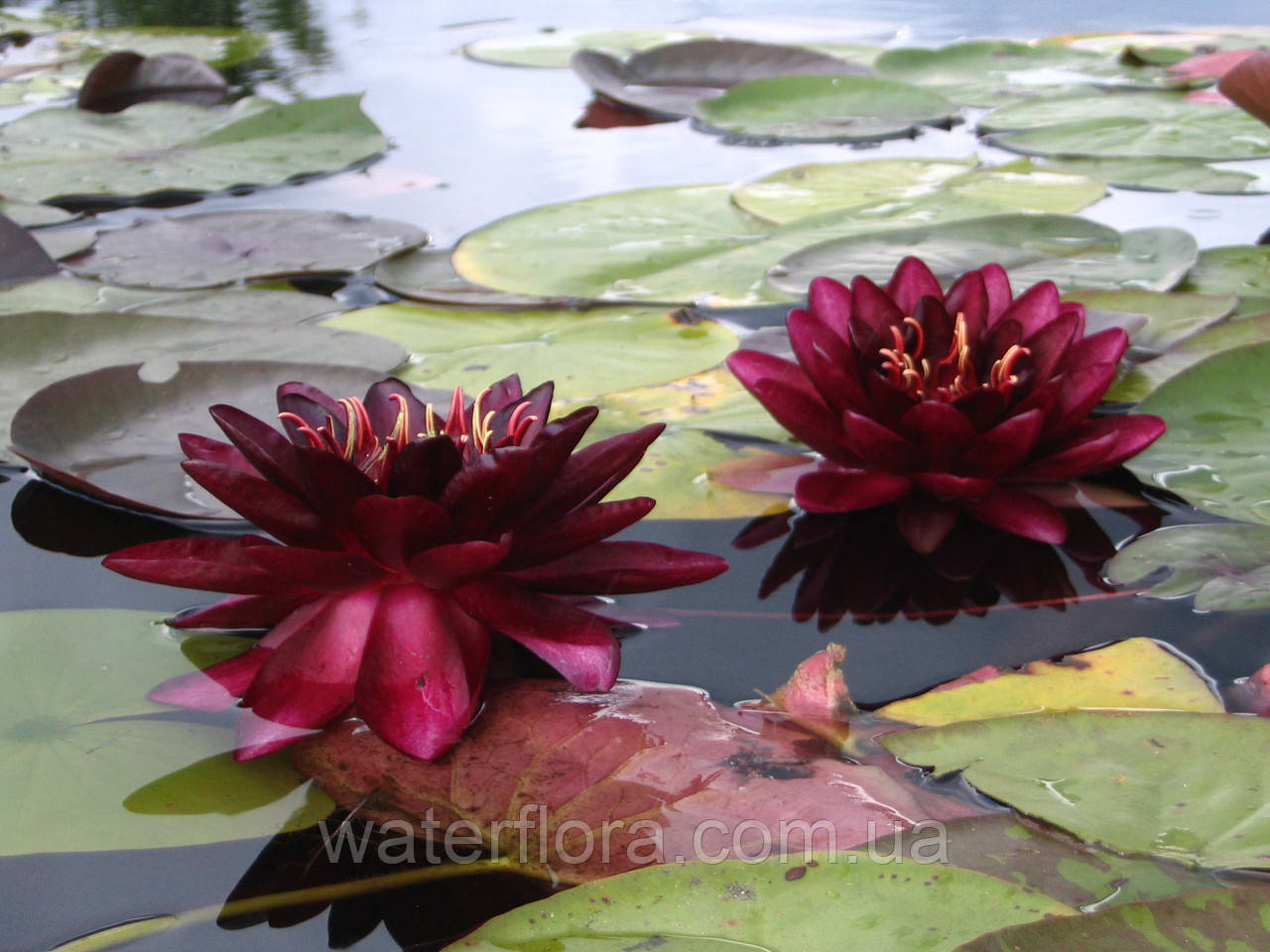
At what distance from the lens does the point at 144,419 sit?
4.24ft

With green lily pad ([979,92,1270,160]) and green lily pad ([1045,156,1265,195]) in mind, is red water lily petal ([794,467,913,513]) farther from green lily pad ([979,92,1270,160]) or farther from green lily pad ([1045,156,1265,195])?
green lily pad ([979,92,1270,160])

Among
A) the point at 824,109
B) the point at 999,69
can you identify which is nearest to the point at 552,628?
the point at 824,109

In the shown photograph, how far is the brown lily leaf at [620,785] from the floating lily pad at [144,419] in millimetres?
435

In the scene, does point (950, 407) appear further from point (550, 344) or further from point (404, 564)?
point (550, 344)

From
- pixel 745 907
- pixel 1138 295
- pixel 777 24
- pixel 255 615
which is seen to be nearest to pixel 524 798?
pixel 745 907

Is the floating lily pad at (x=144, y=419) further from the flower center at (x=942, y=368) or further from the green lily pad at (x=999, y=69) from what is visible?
the green lily pad at (x=999, y=69)

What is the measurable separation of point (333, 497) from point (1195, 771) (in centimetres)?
63

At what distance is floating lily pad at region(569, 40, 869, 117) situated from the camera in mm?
3172

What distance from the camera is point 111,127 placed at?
2.73 metres

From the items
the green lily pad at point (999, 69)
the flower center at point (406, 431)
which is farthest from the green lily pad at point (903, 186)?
the flower center at point (406, 431)

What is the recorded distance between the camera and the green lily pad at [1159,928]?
599mm

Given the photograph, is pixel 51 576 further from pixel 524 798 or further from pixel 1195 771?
pixel 1195 771

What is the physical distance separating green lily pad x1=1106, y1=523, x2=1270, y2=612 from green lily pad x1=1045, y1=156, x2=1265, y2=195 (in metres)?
1.32

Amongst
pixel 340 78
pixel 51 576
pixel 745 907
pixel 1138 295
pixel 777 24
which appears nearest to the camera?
pixel 745 907
